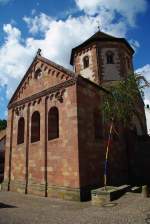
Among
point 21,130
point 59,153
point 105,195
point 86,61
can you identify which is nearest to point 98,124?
point 59,153

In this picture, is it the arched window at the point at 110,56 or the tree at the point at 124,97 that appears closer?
the tree at the point at 124,97

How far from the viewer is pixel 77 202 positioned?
1212cm

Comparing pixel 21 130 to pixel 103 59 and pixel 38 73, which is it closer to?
pixel 38 73

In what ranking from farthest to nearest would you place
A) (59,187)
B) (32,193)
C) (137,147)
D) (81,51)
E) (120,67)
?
(81,51) < (120,67) < (137,147) < (32,193) < (59,187)

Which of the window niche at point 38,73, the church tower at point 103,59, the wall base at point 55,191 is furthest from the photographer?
the church tower at point 103,59

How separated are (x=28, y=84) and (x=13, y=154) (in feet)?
19.8

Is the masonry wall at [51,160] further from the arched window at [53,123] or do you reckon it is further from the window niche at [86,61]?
the window niche at [86,61]

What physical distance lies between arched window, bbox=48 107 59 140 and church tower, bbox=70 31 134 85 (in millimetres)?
6357

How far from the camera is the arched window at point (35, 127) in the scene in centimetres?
1700

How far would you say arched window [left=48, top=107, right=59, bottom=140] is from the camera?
15578 mm

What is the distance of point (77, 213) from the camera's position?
31.7 feet

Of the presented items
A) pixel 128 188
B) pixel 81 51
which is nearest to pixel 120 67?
pixel 81 51

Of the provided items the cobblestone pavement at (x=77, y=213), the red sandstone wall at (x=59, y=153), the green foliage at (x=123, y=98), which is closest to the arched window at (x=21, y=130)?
the red sandstone wall at (x=59, y=153)

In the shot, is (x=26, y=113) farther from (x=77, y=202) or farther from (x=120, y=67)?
(x=120, y=67)
